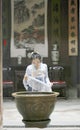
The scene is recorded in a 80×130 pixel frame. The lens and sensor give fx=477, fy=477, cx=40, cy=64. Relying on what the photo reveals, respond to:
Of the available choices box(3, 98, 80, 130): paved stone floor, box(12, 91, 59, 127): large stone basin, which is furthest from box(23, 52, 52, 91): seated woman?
box(3, 98, 80, 130): paved stone floor

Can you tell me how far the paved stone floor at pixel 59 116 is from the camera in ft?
38.1

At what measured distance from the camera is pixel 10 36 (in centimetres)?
1773

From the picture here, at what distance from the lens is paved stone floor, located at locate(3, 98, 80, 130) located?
11.6 metres

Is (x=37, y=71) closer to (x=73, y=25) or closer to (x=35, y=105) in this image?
(x=35, y=105)

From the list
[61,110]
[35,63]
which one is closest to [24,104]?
[35,63]

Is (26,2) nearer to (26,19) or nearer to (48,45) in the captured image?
(26,19)

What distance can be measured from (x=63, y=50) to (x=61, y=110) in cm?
365

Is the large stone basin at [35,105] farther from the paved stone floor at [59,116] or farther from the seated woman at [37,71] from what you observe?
the paved stone floor at [59,116]

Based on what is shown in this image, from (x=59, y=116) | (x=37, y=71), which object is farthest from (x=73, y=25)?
(x=37, y=71)

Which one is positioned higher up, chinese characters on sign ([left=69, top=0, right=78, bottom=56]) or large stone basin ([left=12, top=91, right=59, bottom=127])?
chinese characters on sign ([left=69, top=0, right=78, bottom=56])

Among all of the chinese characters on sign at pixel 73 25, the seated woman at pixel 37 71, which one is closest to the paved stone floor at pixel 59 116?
the seated woman at pixel 37 71

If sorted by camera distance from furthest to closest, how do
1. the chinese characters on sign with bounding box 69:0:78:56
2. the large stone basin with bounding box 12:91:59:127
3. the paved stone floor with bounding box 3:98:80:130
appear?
the chinese characters on sign with bounding box 69:0:78:56 < the paved stone floor with bounding box 3:98:80:130 < the large stone basin with bounding box 12:91:59:127

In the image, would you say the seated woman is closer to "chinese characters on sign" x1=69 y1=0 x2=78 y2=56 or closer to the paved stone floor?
the paved stone floor

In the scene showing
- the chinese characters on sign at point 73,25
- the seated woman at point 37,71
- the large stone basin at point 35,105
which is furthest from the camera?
the chinese characters on sign at point 73,25
